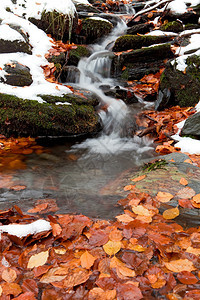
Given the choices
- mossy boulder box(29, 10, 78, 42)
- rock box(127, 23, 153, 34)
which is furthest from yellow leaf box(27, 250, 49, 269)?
rock box(127, 23, 153, 34)

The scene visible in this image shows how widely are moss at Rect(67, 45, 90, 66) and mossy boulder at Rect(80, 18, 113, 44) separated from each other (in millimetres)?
1255

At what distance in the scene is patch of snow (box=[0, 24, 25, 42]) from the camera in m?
5.76

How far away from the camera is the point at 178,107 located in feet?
17.9

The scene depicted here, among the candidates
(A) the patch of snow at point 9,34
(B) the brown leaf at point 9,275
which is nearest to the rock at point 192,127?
(B) the brown leaf at point 9,275

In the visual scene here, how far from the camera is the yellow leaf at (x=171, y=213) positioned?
1.81 meters

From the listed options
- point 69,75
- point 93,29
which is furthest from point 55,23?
point 69,75

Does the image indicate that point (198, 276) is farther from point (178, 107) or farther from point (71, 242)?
point (178, 107)

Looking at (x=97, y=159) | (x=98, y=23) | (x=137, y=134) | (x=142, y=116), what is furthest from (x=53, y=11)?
(x=97, y=159)

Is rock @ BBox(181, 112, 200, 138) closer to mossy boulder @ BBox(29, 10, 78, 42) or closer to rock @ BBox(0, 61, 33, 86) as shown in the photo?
rock @ BBox(0, 61, 33, 86)

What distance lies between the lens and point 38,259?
1.39 m

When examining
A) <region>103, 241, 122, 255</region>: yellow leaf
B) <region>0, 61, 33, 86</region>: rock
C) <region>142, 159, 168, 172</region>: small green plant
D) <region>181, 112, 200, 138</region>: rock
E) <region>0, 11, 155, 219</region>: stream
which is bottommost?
<region>0, 11, 155, 219</region>: stream

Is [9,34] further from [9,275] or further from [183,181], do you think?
[9,275]

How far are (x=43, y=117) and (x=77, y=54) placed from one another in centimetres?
443

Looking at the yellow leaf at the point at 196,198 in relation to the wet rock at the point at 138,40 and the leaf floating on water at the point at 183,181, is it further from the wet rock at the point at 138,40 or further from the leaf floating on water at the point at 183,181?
the wet rock at the point at 138,40
